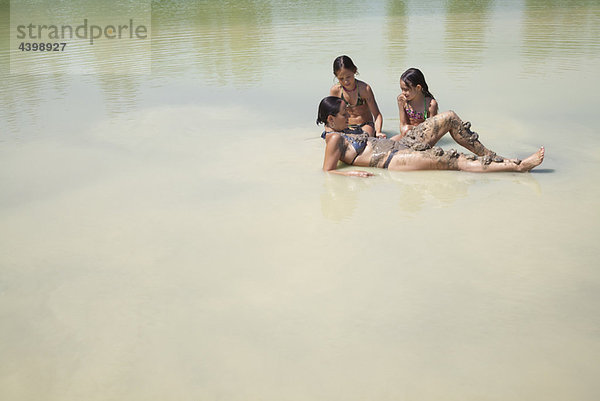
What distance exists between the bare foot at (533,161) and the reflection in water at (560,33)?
379cm

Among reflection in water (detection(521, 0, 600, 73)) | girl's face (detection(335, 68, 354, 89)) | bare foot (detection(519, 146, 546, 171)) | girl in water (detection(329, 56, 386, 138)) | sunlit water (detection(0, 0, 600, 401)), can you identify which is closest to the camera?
sunlit water (detection(0, 0, 600, 401))

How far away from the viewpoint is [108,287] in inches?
126

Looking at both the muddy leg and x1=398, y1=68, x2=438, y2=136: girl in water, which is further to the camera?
x1=398, y1=68, x2=438, y2=136: girl in water

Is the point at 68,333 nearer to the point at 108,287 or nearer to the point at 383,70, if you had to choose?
the point at 108,287

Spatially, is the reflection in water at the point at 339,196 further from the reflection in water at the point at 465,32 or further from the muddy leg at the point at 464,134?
the reflection in water at the point at 465,32

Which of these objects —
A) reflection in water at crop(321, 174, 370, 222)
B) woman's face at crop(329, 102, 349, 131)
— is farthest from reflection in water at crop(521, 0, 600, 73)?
reflection in water at crop(321, 174, 370, 222)

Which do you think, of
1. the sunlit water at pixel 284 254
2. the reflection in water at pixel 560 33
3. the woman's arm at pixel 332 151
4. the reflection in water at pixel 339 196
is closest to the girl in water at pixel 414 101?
the sunlit water at pixel 284 254

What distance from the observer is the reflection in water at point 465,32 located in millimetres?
8407

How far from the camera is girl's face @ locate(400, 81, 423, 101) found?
16.4 feet

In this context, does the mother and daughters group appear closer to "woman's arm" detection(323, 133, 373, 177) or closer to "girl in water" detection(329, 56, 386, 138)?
"woman's arm" detection(323, 133, 373, 177)

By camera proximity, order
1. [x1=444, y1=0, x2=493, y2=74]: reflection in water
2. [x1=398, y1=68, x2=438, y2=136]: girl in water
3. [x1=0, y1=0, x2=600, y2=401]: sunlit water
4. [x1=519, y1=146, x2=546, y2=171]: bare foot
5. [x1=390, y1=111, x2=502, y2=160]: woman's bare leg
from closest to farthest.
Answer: [x1=0, y1=0, x2=600, y2=401]: sunlit water → [x1=519, y1=146, x2=546, y2=171]: bare foot → [x1=390, y1=111, x2=502, y2=160]: woman's bare leg → [x1=398, y1=68, x2=438, y2=136]: girl in water → [x1=444, y1=0, x2=493, y2=74]: reflection in water

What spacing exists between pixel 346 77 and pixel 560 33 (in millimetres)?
7003

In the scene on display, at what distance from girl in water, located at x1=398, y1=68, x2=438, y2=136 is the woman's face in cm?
62

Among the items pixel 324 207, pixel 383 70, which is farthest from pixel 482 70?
pixel 324 207
